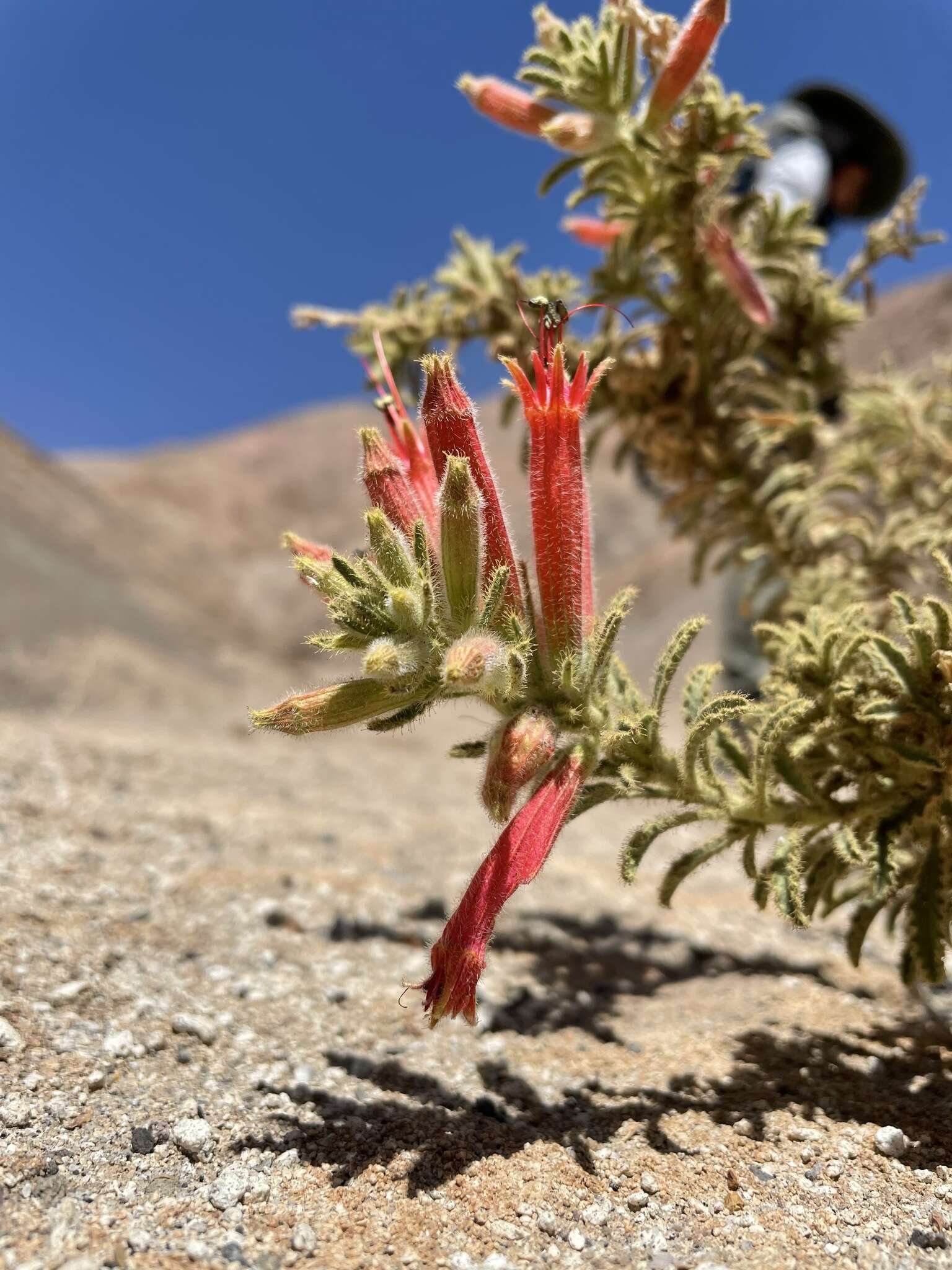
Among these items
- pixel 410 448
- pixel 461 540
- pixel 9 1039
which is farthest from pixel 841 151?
pixel 9 1039

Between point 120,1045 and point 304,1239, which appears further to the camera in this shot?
point 120,1045

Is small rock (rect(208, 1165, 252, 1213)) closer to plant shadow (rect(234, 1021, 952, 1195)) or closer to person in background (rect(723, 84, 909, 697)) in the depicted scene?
plant shadow (rect(234, 1021, 952, 1195))

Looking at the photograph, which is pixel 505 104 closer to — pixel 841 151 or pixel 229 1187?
pixel 229 1187

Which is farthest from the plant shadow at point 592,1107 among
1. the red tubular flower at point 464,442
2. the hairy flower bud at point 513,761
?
the red tubular flower at point 464,442

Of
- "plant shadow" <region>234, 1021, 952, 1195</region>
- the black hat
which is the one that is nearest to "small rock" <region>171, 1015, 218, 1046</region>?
"plant shadow" <region>234, 1021, 952, 1195</region>

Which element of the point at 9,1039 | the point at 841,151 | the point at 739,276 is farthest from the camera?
the point at 841,151

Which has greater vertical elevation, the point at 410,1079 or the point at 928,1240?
the point at 928,1240
